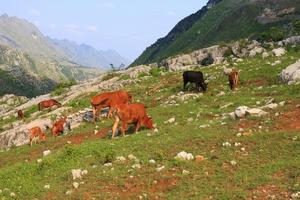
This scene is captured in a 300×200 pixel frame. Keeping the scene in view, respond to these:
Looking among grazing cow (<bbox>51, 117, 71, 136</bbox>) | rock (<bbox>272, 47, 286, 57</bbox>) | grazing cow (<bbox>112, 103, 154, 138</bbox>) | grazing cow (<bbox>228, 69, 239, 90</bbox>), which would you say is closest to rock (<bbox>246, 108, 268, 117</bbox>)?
grazing cow (<bbox>112, 103, 154, 138</bbox>)

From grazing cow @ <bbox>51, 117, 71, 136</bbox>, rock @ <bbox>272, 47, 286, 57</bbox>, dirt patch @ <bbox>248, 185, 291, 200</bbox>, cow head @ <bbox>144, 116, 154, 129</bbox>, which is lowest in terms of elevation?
dirt patch @ <bbox>248, 185, 291, 200</bbox>

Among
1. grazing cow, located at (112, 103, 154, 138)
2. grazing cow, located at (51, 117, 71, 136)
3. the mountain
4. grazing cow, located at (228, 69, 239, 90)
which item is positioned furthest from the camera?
the mountain

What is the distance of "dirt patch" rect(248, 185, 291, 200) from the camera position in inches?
550

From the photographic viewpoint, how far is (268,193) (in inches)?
561

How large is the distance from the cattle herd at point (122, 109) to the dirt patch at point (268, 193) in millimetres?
9577

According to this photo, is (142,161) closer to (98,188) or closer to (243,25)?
(98,188)

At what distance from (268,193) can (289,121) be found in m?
7.31

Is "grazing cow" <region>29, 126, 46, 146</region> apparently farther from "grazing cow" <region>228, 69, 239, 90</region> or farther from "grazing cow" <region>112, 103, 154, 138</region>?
"grazing cow" <region>228, 69, 239, 90</region>

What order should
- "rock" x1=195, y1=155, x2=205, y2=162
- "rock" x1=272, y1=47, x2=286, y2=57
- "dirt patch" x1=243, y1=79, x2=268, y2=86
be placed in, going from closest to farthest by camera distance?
"rock" x1=195, y1=155, x2=205, y2=162, "dirt patch" x1=243, y1=79, x2=268, y2=86, "rock" x1=272, y1=47, x2=286, y2=57

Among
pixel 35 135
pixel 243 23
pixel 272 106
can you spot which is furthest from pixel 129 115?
pixel 243 23

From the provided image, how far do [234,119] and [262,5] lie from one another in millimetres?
143205

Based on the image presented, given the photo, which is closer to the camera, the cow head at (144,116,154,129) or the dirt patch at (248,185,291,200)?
the dirt patch at (248,185,291,200)

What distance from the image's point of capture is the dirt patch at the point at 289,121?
791 inches

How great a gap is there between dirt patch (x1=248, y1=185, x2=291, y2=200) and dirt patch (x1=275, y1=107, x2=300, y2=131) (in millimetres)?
5803
